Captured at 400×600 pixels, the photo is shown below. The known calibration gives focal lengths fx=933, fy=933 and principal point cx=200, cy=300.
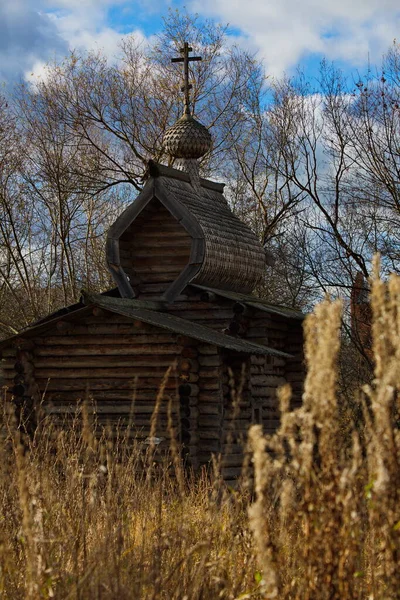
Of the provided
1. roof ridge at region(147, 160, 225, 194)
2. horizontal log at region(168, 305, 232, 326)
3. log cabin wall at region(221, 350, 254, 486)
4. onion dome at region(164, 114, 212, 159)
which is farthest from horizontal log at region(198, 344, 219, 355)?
onion dome at region(164, 114, 212, 159)

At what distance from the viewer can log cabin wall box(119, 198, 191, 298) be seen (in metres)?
15.6

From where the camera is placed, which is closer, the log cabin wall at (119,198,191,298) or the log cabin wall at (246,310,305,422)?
the log cabin wall at (246,310,305,422)

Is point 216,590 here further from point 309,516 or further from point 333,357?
point 333,357

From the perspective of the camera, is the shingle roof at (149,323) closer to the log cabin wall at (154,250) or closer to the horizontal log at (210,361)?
the horizontal log at (210,361)

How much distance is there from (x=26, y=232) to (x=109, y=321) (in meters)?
15.4

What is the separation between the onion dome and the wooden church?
0.02 m

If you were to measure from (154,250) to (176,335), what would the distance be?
3171mm

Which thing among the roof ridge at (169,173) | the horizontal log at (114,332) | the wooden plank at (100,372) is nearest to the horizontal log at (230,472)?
the wooden plank at (100,372)

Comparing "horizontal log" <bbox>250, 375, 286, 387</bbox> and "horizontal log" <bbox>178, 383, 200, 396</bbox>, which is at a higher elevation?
"horizontal log" <bbox>250, 375, 286, 387</bbox>

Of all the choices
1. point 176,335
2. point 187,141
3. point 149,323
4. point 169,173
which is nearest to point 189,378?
point 176,335

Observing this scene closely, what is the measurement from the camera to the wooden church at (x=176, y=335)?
1307 centimetres

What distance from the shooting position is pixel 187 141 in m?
17.1

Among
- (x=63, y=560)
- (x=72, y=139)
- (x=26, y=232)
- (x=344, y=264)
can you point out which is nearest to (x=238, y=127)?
(x=72, y=139)

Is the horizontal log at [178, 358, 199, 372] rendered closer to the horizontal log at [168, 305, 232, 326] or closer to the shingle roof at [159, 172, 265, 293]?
the horizontal log at [168, 305, 232, 326]
